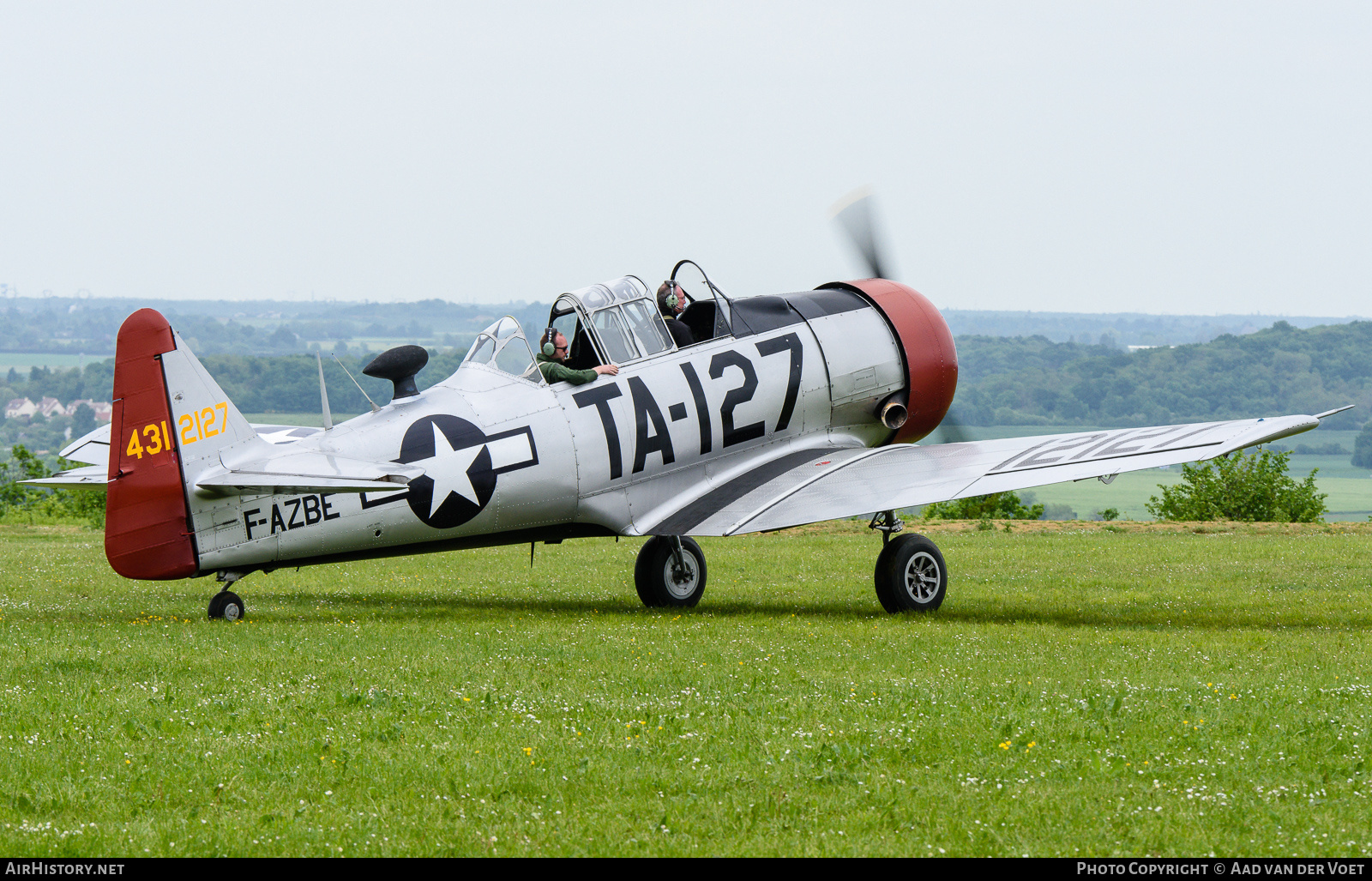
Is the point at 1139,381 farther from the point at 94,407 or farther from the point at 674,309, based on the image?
the point at 674,309

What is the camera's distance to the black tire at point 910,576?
40.4 ft

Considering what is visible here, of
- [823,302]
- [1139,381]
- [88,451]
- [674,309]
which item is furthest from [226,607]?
[1139,381]

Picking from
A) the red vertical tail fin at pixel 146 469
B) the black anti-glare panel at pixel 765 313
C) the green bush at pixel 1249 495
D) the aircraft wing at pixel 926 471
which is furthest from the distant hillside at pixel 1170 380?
the red vertical tail fin at pixel 146 469

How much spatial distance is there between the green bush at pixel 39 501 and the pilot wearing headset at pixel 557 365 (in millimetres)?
18392

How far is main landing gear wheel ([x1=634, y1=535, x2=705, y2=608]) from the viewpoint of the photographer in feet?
44.0

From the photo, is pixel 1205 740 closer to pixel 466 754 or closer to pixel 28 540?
pixel 466 754

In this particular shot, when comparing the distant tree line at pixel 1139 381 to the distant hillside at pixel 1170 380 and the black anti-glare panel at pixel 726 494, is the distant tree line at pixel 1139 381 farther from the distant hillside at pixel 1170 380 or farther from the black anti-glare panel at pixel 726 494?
the black anti-glare panel at pixel 726 494

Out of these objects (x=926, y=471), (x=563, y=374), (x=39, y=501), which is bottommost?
(x=39, y=501)

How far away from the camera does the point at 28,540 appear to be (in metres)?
23.3

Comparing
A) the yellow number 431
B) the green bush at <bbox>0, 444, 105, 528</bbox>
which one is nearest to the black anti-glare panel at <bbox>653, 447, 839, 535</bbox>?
the yellow number 431

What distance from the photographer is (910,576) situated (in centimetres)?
1238

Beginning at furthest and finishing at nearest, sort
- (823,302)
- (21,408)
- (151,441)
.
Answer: (21,408) → (823,302) → (151,441)

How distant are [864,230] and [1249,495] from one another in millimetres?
14033

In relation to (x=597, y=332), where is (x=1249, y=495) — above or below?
below
